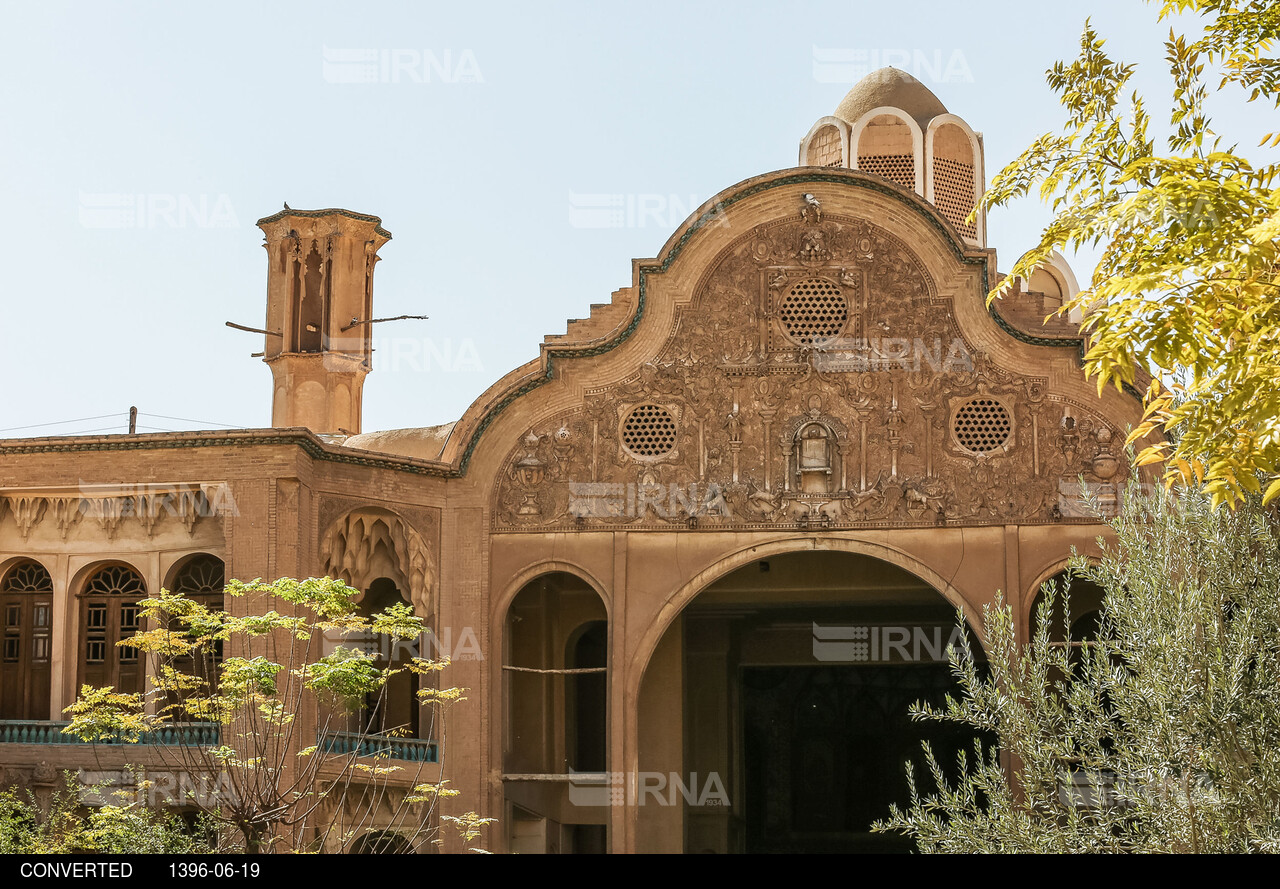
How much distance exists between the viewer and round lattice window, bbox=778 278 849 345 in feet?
66.0

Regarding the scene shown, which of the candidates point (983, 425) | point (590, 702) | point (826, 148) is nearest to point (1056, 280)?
point (826, 148)

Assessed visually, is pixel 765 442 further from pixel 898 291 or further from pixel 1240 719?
pixel 1240 719

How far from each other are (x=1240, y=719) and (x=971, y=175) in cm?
1625

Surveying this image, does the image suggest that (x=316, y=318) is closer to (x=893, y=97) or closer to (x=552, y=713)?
(x=552, y=713)

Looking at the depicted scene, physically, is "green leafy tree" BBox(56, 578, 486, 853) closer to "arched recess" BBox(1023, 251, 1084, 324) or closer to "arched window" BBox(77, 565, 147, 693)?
"arched window" BBox(77, 565, 147, 693)

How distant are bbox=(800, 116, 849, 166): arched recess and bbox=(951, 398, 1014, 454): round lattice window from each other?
7137mm

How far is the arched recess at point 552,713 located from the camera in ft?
66.6

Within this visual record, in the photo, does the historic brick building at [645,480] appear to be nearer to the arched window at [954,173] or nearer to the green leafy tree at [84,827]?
the green leafy tree at [84,827]

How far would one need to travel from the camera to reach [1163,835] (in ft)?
34.8

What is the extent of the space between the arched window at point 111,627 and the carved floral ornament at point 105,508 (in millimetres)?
640

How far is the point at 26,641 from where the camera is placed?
64.8 ft

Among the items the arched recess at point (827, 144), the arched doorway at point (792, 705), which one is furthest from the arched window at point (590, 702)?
the arched recess at point (827, 144)
